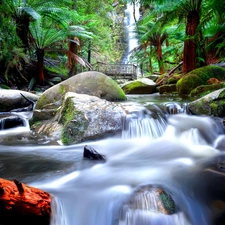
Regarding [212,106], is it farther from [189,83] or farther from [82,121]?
[189,83]

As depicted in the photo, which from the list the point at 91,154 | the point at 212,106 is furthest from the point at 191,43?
the point at 91,154

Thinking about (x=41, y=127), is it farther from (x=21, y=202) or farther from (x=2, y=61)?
(x=2, y=61)

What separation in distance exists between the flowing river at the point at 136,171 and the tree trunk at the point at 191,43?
3.86 meters

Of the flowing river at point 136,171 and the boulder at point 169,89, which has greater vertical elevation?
the boulder at point 169,89

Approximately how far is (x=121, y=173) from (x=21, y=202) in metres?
1.50

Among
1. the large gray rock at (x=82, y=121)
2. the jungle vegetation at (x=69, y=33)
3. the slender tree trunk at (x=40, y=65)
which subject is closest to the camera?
the large gray rock at (x=82, y=121)

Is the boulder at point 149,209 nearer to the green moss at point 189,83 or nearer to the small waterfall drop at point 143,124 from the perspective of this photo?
the small waterfall drop at point 143,124

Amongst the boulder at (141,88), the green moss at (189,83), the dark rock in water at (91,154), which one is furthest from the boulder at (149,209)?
the boulder at (141,88)

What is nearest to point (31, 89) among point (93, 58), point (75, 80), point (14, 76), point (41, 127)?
point (14, 76)

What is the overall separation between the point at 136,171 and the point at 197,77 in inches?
213

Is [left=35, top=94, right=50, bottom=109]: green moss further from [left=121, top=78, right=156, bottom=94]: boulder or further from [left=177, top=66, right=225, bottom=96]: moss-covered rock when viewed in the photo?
[left=121, top=78, right=156, bottom=94]: boulder

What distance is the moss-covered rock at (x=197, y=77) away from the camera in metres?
7.26

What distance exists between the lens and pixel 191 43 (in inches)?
306

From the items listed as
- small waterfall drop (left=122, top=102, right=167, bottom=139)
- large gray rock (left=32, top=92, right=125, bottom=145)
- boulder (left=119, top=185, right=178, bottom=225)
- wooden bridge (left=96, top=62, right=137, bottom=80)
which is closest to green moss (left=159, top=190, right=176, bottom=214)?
boulder (left=119, top=185, right=178, bottom=225)
